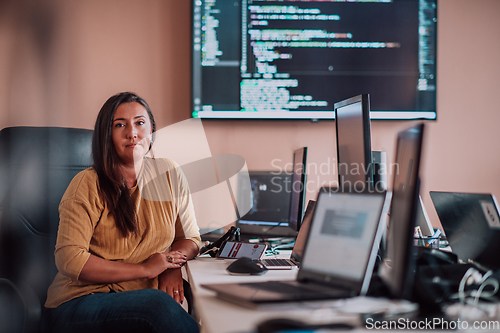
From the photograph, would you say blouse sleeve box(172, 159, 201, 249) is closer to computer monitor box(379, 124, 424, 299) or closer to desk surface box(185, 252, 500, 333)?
desk surface box(185, 252, 500, 333)

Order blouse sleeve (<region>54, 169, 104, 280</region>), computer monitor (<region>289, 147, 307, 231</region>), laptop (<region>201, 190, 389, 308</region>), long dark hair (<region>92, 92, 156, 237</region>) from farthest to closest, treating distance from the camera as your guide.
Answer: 1. computer monitor (<region>289, 147, 307, 231</region>)
2. long dark hair (<region>92, 92, 156, 237</region>)
3. blouse sleeve (<region>54, 169, 104, 280</region>)
4. laptop (<region>201, 190, 389, 308</region>)

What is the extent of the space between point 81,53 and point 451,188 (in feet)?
8.25

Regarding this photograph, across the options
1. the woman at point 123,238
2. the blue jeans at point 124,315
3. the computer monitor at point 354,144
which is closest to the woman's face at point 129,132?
the woman at point 123,238

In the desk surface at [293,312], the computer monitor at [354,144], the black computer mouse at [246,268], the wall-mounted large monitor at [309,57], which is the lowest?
the black computer mouse at [246,268]

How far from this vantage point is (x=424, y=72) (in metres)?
2.37

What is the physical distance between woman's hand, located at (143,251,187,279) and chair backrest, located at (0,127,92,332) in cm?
43

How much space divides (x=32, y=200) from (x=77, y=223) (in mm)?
329

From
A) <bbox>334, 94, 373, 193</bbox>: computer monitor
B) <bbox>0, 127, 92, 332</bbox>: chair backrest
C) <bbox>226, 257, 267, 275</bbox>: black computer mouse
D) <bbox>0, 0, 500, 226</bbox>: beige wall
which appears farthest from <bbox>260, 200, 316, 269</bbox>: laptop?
<bbox>0, 0, 500, 226</bbox>: beige wall

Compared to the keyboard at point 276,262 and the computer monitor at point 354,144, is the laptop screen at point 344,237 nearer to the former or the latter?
the computer monitor at point 354,144

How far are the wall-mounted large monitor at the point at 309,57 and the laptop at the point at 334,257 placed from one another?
4.81 ft

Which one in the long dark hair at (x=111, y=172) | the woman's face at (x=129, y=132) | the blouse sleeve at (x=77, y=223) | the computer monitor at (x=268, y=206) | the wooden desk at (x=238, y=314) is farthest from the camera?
the computer monitor at (x=268, y=206)

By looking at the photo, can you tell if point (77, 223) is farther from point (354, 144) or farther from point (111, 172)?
point (354, 144)

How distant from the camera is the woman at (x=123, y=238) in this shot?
1144mm

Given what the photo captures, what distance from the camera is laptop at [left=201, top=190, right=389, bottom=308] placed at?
0.81 meters
